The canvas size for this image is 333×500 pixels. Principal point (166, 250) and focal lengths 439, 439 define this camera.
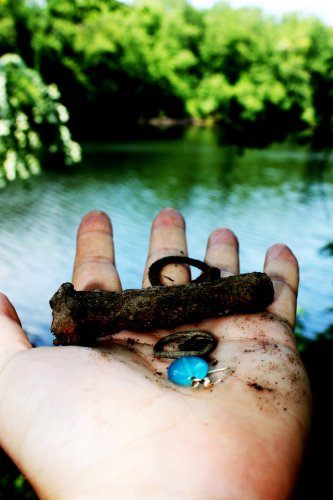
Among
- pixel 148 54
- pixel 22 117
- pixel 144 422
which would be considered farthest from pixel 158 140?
pixel 144 422

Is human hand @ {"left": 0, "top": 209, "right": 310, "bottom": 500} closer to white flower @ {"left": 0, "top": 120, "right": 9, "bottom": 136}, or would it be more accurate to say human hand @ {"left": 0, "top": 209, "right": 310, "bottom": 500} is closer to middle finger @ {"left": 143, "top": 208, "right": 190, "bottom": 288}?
middle finger @ {"left": 143, "top": 208, "right": 190, "bottom": 288}

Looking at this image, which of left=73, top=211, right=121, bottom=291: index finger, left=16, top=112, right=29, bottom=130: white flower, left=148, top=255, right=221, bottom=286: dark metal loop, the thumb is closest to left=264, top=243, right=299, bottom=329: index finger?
left=148, top=255, right=221, bottom=286: dark metal loop

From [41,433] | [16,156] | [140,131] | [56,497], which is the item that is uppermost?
[16,156]

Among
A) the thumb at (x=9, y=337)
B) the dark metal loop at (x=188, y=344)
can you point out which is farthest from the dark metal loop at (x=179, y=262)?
the thumb at (x=9, y=337)

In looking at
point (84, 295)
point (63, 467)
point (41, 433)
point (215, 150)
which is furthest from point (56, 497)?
point (215, 150)

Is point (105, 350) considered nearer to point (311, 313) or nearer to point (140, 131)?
point (311, 313)

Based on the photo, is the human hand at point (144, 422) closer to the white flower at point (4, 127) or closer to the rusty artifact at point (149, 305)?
the rusty artifact at point (149, 305)

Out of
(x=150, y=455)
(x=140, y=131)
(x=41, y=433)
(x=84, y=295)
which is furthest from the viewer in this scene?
(x=140, y=131)
